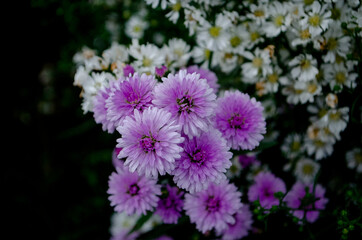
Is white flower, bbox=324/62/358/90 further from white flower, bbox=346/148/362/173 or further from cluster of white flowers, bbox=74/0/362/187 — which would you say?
white flower, bbox=346/148/362/173

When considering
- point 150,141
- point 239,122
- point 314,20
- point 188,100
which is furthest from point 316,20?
point 150,141

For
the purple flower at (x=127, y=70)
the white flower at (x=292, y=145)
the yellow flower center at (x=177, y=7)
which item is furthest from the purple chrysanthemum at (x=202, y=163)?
the white flower at (x=292, y=145)

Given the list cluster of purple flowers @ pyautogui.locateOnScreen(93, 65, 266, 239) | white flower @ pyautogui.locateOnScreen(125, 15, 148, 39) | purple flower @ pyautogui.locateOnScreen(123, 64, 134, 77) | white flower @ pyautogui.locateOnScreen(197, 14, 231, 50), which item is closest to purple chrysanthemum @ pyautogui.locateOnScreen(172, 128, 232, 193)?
cluster of purple flowers @ pyautogui.locateOnScreen(93, 65, 266, 239)

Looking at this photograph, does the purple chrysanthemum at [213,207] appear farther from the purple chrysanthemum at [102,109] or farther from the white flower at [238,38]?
the white flower at [238,38]

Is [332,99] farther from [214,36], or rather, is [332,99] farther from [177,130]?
[177,130]

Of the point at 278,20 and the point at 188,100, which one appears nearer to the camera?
the point at 188,100

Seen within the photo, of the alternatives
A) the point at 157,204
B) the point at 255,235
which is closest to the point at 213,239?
the point at 255,235
